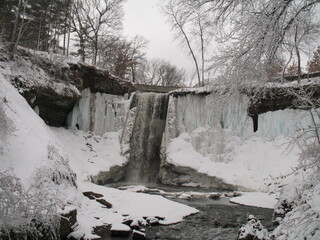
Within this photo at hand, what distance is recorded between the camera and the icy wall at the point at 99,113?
1709 cm

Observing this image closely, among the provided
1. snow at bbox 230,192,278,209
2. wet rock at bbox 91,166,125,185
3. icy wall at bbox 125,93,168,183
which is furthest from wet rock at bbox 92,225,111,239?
icy wall at bbox 125,93,168,183

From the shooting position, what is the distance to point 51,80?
15.0m

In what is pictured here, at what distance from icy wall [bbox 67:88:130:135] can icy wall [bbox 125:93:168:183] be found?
716mm

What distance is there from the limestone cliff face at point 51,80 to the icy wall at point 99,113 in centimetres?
44

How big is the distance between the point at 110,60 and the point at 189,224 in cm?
2579

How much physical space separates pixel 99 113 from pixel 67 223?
482 inches

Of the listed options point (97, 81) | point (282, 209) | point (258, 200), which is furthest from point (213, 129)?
point (282, 209)

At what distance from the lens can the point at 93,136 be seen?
17188 mm

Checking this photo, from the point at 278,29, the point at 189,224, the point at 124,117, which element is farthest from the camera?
the point at 124,117

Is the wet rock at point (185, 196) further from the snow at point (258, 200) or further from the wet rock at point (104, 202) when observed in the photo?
the wet rock at point (104, 202)

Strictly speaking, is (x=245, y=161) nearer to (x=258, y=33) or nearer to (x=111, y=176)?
(x=111, y=176)

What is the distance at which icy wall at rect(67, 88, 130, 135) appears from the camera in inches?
673

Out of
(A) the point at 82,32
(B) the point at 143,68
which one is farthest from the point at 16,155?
(B) the point at 143,68

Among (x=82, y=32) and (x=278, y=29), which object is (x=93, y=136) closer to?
(x=82, y=32)
